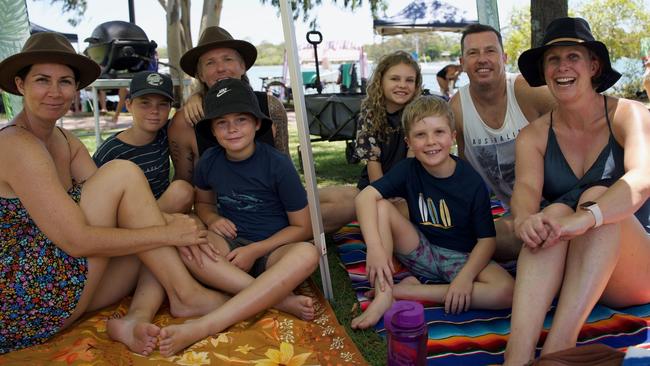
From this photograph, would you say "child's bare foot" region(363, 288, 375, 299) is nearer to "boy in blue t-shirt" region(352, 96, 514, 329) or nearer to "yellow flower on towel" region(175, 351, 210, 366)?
"boy in blue t-shirt" region(352, 96, 514, 329)

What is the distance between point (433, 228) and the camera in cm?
266

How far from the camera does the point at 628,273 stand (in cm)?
210

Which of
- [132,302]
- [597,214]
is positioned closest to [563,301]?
[597,214]

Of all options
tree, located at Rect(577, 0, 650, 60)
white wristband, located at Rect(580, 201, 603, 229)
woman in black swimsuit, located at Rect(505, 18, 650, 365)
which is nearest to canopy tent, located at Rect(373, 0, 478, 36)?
tree, located at Rect(577, 0, 650, 60)

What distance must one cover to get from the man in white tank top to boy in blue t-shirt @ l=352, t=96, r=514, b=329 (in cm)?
42

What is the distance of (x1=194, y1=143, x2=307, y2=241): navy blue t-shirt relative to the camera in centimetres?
261

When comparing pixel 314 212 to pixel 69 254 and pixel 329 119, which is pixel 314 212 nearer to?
pixel 69 254

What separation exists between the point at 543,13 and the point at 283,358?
15.7ft

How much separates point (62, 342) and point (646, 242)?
231cm

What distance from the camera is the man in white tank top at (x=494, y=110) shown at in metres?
2.94

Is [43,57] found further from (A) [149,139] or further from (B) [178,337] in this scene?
(B) [178,337]

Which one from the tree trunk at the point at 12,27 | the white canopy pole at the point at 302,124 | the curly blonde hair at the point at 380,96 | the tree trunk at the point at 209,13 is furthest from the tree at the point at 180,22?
the white canopy pole at the point at 302,124

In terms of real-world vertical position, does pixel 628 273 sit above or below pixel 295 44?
below

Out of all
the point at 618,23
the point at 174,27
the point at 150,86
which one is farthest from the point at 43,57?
the point at 618,23
